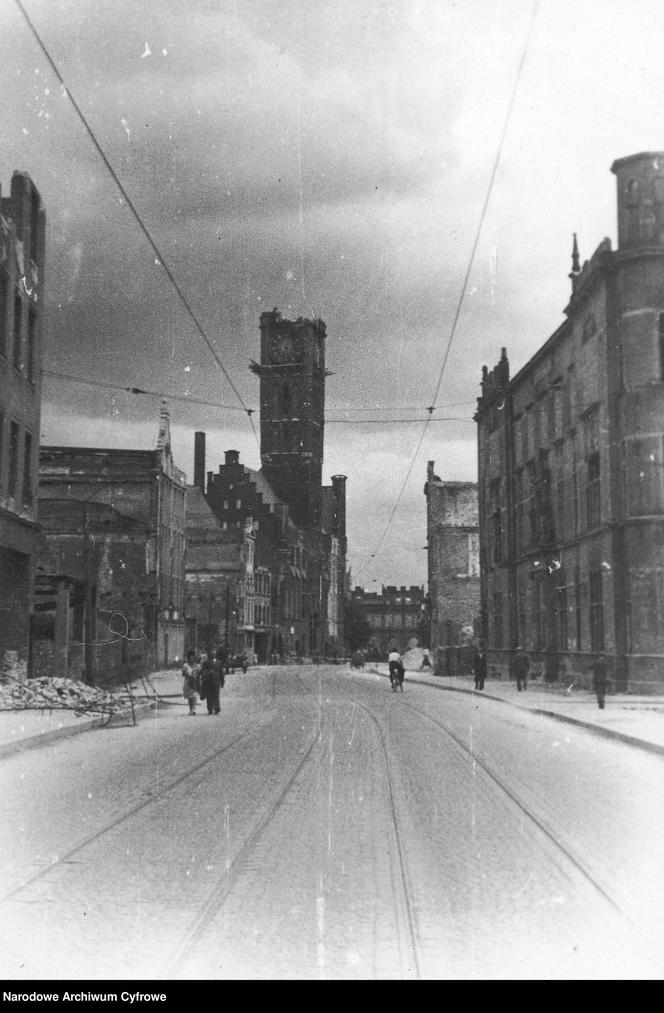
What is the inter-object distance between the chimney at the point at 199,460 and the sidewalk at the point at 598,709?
2740 inches

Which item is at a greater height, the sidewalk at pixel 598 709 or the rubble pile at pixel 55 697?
the rubble pile at pixel 55 697

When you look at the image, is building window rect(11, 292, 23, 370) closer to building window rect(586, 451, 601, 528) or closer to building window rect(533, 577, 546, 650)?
building window rect(586, 451, 601, 528)

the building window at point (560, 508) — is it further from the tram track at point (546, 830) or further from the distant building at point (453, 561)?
the distant building at point (453, 561)

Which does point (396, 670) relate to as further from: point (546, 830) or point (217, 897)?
point (217, 897)

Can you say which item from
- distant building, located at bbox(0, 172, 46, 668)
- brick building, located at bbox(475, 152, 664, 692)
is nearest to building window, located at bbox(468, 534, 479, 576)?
brick building, located at bbox(475, 152, 664, 692)

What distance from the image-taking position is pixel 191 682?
87.2 feet

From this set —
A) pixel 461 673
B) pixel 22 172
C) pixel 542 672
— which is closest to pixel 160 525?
pixel 461 673

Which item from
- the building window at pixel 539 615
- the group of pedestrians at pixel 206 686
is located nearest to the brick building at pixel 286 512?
the building window at pixel 539 615

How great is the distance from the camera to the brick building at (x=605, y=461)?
3128cm

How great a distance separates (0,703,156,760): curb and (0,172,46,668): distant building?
189 inches

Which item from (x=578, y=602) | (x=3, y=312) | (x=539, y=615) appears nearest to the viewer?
(x=3, y=312)

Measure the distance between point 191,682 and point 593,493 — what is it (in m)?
15.3

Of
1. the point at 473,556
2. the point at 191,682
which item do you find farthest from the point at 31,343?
the point at 473,556

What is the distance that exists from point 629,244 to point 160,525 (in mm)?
34769
